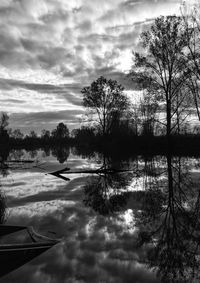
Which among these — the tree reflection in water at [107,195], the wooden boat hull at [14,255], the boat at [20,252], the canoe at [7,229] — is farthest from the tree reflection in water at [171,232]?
the canoe at [7,229]

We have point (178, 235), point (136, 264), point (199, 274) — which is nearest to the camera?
point (199, 274)

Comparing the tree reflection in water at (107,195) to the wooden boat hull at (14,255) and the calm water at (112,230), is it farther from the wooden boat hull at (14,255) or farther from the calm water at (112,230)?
the wooden boat hull at (14,255)

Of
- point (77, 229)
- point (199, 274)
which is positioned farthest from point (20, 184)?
point (199, 274)

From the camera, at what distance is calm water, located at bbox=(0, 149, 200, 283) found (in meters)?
5.12

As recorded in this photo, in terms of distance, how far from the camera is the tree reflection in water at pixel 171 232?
210 inches

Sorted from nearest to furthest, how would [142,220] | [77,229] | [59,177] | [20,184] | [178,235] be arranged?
[178,235]
[77,229]
[142,220]
[20,184]
[59,177]

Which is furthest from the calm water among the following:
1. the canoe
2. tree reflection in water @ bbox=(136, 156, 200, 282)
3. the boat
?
the canoe

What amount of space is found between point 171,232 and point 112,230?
161cm

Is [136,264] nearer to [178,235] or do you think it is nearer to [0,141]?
[178,235]

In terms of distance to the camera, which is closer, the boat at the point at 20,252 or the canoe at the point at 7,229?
the boat at the point at 20,252

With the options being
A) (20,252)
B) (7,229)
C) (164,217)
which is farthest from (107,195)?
(20,252)

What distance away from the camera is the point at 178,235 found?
23.2ft

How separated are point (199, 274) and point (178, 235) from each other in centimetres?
203

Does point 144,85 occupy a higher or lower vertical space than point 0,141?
higher
